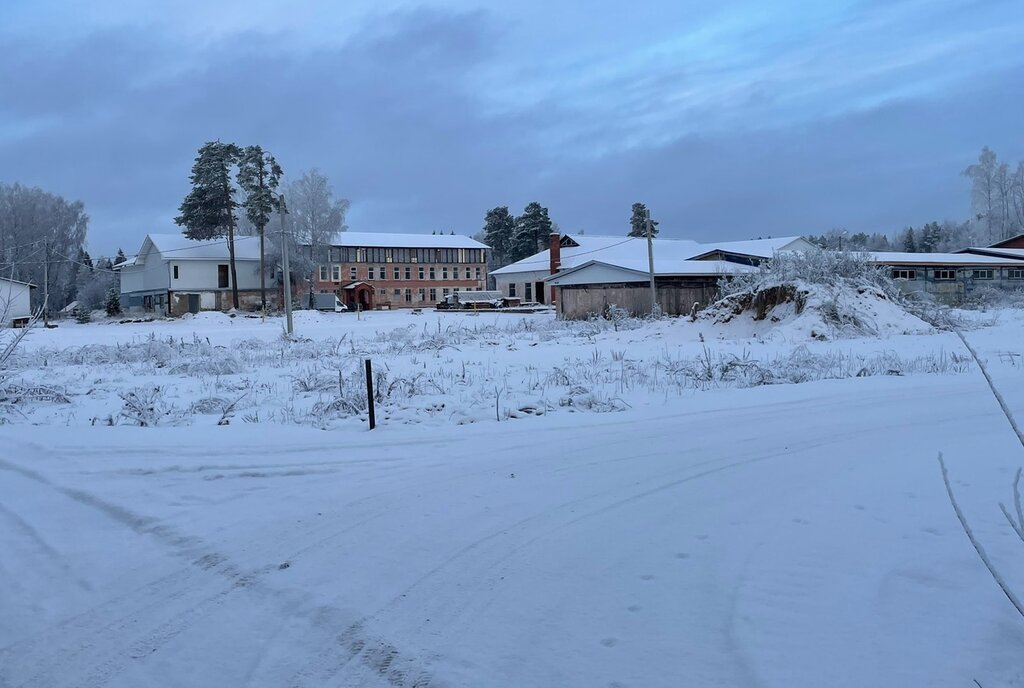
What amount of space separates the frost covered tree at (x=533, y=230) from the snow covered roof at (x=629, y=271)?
54197mm

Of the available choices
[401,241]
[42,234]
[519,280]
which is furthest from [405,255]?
[42,234]

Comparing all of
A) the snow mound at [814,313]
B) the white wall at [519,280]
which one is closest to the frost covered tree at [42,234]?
the white wall at [519,280]

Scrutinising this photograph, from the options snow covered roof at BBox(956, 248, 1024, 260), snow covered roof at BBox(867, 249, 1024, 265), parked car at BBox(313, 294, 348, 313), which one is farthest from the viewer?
parked car at BBox(313, 294, 348, 313)

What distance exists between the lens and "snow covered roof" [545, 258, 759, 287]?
44719mm

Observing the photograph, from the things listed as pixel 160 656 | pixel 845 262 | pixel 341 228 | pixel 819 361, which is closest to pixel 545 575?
pixel 160 656

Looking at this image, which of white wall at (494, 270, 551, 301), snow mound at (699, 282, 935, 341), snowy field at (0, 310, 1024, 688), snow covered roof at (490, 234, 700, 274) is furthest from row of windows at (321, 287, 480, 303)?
snowy field at (0, 310, 1024, 688)

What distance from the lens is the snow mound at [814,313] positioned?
80.1 ft

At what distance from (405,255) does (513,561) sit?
287 feet

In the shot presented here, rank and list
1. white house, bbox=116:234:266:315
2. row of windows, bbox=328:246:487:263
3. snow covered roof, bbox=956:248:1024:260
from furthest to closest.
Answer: row of windows, bbox=328:246:487:263 → white house, bbox=116:234:266:315 → snow covered roof, bbox=956:248:1024:260

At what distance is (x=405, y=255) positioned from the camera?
298 ft

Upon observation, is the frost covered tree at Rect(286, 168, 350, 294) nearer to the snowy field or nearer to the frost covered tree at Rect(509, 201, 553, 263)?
the frost covered tree at Rect(509, 201, 553, 263)

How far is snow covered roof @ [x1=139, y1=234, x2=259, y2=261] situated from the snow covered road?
2596 inches

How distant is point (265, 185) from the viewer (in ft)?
222

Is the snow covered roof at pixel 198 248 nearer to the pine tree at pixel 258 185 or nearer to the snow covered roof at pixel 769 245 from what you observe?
the pine tree at pixel 258 185
